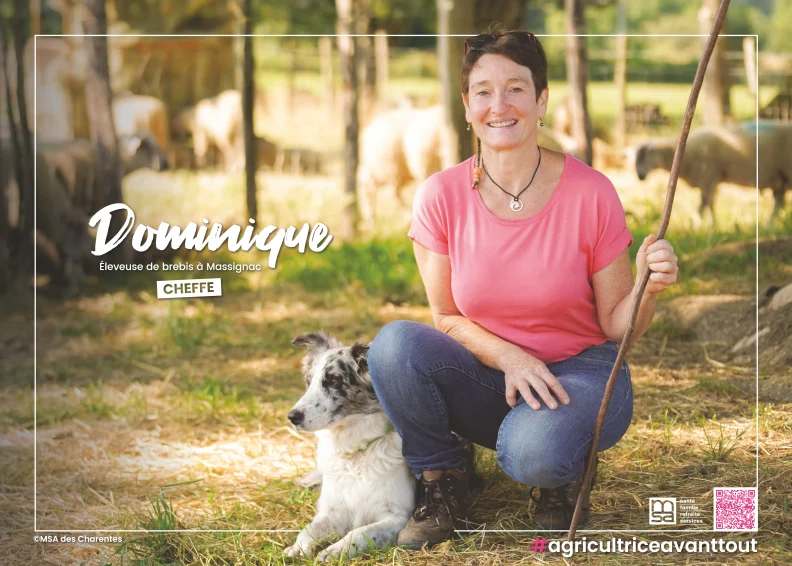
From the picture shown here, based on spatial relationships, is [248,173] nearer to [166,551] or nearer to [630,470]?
[166,551]

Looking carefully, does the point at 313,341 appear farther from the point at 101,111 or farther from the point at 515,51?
the point at 101,111

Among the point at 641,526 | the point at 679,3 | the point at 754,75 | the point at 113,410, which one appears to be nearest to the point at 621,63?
the point at 679,3

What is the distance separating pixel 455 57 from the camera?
361cm

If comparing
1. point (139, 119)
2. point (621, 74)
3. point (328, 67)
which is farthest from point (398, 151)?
point (139, 119)

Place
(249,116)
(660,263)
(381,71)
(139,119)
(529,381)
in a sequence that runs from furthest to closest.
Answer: (381,71)
(249,116)
(139,119)
(529,381)
(660,263)

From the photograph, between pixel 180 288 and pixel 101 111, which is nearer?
pixel 180 288

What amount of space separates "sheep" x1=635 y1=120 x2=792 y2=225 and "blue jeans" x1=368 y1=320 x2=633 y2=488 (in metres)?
1.18

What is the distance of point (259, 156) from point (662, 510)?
2.84 metres

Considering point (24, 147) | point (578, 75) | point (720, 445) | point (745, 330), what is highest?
point (578, 75)

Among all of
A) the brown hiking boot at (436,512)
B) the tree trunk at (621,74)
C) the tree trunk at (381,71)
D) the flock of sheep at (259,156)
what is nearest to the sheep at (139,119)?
the flock of sheep at (259,156)

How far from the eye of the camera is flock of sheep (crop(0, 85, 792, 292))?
3.13 m

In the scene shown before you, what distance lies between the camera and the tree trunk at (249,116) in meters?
3.81

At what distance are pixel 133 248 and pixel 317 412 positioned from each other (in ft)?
3.43

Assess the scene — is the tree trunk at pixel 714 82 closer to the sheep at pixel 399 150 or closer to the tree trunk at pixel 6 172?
the sheep at pixel 399 150
